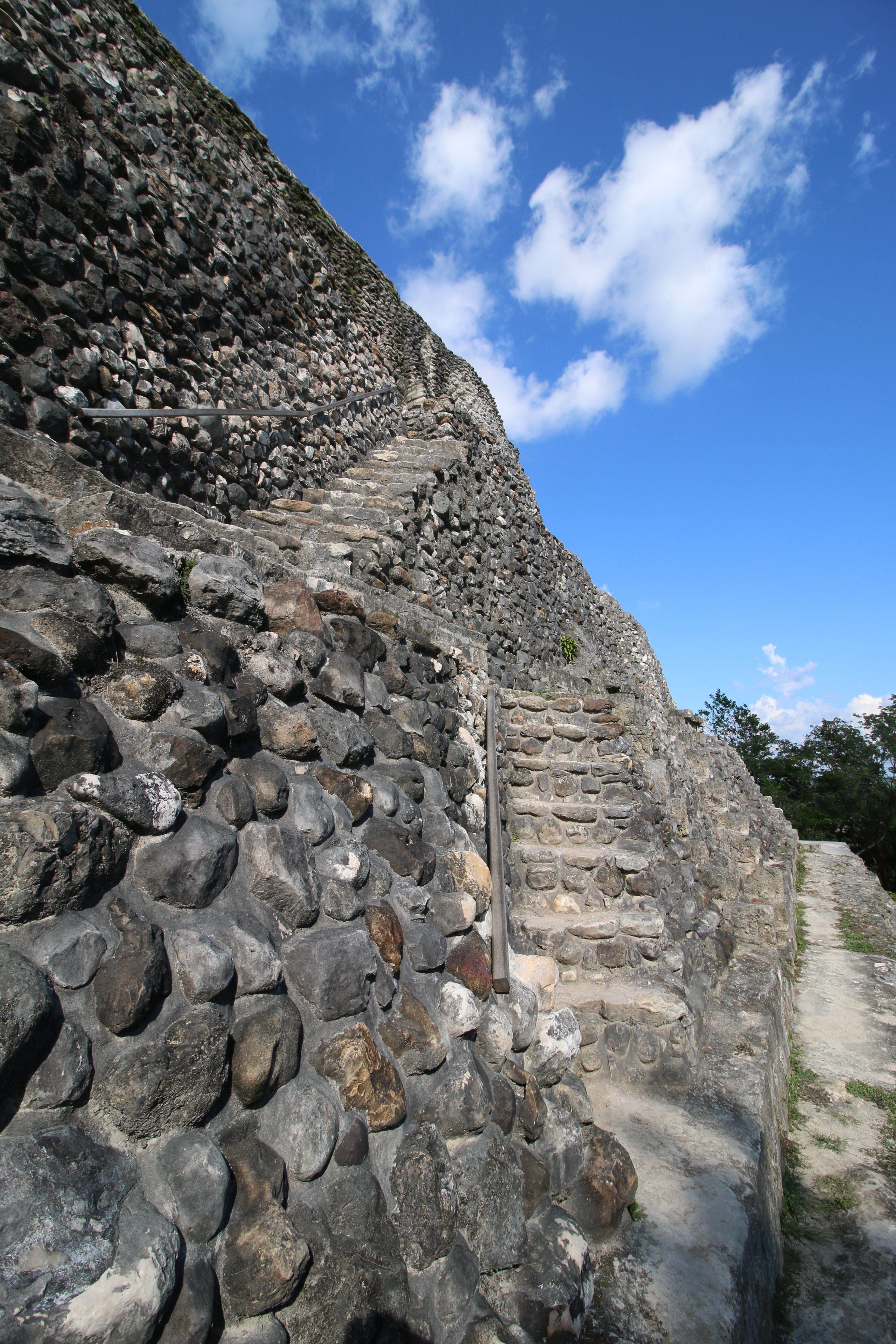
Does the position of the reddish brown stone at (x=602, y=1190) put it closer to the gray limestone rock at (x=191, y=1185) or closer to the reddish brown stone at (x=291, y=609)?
the gray limestone rock at (x=191, y=1185)

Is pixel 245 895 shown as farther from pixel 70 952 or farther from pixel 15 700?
pixel 15 700

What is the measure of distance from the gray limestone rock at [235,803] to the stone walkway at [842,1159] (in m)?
2.96

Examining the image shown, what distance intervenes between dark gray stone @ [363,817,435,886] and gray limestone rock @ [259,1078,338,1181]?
2.29 ft

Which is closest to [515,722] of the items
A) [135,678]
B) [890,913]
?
[135,678]

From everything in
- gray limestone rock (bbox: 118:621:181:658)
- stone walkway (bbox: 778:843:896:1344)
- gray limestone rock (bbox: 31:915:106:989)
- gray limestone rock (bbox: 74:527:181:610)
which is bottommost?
stone walkway (bbox: 778:843:896:1344)

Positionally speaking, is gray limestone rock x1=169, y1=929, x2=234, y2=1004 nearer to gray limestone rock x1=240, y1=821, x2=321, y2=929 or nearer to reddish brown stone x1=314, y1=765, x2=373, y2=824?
gray limestone rock x1=240, y1=821, x2=321, y2=929

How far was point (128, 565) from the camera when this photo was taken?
5.71 ft

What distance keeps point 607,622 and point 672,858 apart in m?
12.4

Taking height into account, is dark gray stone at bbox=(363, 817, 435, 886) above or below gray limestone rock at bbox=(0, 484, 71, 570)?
below

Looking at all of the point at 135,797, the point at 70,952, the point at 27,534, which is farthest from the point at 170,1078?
the point at 27,534

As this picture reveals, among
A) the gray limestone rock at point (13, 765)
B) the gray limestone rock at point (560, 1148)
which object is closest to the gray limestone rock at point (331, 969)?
the gray limestone rock at point (13, 765)

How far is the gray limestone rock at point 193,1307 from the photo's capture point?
1.09m

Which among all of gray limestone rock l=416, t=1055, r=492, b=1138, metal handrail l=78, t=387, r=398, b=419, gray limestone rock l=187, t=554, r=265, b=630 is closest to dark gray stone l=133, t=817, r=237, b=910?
gray limestone rock l=187, t=554, r=265, b=630

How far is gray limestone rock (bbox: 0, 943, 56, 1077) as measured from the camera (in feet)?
3.44
